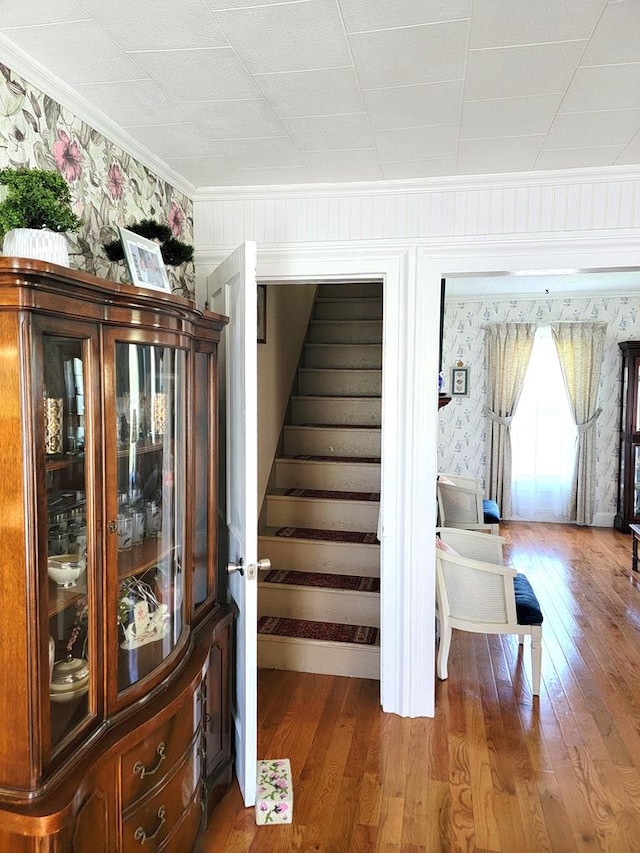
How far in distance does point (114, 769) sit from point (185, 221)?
7.26ft

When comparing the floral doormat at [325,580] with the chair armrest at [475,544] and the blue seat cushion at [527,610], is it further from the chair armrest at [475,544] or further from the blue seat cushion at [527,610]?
the blue seat cushion at [527,610]

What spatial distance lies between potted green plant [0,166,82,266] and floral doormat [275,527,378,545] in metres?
2.47

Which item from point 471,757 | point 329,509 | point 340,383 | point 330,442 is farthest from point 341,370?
point 471,757

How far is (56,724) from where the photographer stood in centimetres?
143

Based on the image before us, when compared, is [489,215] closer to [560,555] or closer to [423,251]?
[423,251]

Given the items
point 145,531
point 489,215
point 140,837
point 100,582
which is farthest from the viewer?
point 489,215

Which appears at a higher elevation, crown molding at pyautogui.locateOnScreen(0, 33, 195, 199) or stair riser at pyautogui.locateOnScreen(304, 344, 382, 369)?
crown molding at pyautogui.locateOnScreen(0, 33, 195, 199)

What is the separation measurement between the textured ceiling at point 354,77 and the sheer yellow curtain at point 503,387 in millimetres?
4414

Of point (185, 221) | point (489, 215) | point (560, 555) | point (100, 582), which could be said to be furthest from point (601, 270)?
point (560, 555)

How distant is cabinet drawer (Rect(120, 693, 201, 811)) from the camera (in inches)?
63.0

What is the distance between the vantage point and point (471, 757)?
2582mm

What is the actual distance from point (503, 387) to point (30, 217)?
19.7 feet

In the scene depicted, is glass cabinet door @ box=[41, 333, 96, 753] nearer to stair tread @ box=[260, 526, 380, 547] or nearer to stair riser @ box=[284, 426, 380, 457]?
stair tread @ box=[260, 526, 380, 547]

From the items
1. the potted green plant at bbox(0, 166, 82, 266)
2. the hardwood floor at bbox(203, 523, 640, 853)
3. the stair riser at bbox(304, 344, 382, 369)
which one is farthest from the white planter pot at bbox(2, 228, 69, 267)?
the stair riser at bbox(304, 344, 382, 369)
